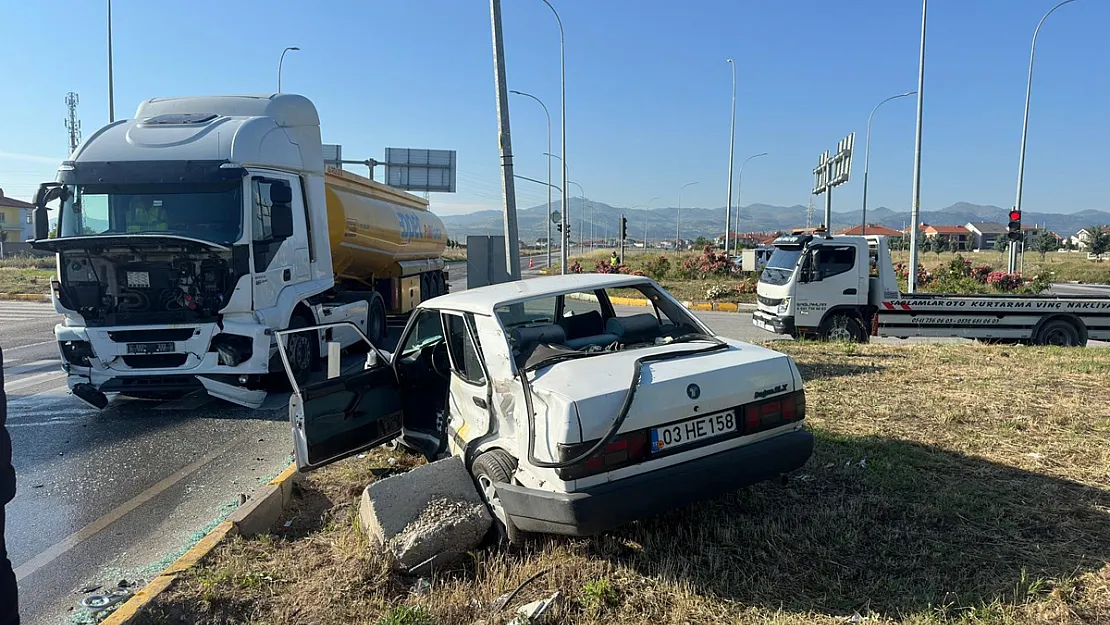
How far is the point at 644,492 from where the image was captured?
3.28 m

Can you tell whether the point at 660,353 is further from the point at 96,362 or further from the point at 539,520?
the point at 96,362

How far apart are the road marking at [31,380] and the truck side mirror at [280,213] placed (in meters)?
4.01

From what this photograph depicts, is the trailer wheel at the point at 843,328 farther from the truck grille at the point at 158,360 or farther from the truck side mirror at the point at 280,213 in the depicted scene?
the truck grille at the point at 158,360

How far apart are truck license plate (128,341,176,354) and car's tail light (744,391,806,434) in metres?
6.12

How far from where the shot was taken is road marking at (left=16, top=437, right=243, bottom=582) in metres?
3.99

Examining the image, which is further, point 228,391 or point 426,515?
point 228,391

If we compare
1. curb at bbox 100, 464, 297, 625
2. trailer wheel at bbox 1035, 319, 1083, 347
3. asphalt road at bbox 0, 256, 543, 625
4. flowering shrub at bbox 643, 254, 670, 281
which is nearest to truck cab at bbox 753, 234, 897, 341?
trailer wheel at bbox 1035, 319, 1083, 347

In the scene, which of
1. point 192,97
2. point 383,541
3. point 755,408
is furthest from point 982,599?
point 192,97

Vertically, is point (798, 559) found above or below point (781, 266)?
below

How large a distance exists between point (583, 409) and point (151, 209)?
6.42 meters

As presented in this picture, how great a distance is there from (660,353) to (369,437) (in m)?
2.19

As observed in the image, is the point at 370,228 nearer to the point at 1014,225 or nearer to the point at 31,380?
the point at 31,380

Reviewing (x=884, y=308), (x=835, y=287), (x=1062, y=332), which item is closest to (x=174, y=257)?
(x=835, y=287)

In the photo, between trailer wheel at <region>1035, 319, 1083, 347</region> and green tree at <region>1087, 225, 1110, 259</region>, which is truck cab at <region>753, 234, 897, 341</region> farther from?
green tree at <region>1087, 225, 1110, 259</region>
